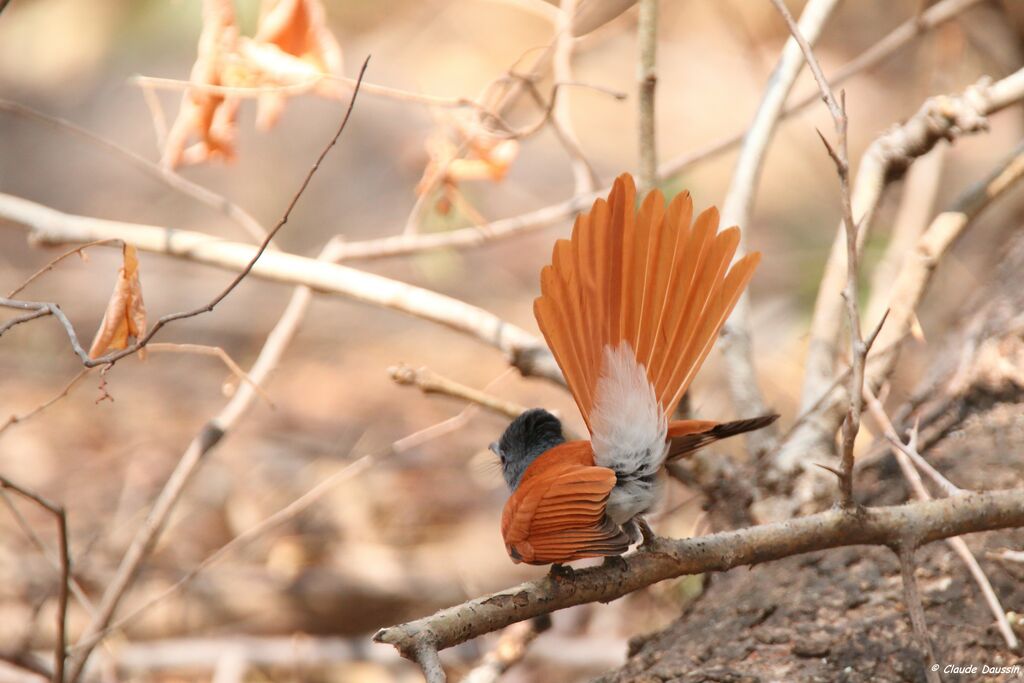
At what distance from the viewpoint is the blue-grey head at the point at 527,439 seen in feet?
5.88

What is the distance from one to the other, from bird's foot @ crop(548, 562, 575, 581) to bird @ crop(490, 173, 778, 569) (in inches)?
0.6

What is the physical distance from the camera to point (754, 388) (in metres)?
2.49

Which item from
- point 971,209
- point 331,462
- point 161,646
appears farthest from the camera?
point 331,462

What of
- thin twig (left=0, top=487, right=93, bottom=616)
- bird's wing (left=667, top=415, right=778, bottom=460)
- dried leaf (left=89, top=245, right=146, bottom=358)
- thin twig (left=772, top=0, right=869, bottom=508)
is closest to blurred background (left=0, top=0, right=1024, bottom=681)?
thin twig (left=0, top=487, right=93, bottom=616)

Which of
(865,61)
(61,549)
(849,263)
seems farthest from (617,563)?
(865,61)

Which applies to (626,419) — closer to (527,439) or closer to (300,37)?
(527,439)

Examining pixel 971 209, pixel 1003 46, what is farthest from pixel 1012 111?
pixel 971 209

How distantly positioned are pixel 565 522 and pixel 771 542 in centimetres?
40

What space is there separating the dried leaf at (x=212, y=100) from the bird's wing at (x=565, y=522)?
1.50 metres

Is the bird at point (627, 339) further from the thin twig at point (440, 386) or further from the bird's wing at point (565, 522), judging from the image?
the thin twig at point (440, 386)

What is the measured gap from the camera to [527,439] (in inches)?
70.9

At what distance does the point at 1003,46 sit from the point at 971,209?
106 inches

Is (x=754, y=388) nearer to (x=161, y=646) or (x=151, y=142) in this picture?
(x=161, y=646)

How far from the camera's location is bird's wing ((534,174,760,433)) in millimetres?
1514
